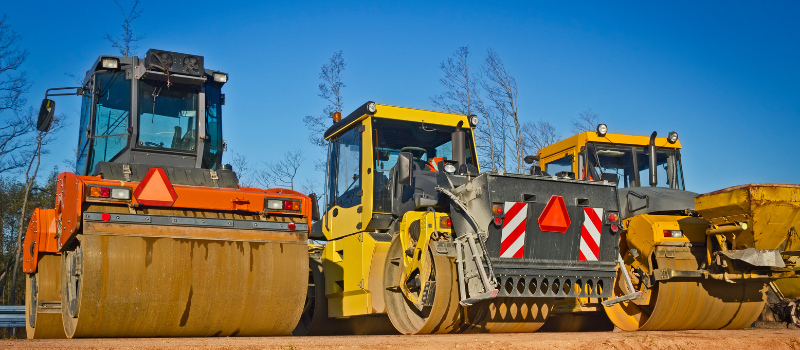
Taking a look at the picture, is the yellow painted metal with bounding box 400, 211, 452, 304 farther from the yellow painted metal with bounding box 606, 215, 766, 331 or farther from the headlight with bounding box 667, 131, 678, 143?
the headlight with bounding box 667, 131, 678, 143

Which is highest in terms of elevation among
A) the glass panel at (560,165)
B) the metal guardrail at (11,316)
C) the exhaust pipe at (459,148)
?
the glass panel at (560,165)

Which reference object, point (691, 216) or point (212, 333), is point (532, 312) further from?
point (212, 333)

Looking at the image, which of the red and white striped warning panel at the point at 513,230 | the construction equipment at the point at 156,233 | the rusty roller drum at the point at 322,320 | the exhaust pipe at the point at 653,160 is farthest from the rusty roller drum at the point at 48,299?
the exhaust pipe at the point at 653,160

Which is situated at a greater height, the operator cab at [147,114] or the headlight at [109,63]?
the headlight at [109,63]

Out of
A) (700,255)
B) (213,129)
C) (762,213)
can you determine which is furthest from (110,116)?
(762,213)

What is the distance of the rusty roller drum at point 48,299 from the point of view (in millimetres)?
7363

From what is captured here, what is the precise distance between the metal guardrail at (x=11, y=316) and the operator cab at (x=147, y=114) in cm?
392

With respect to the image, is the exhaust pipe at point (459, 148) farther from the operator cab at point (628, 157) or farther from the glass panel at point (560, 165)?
the glass panel at point (560, 165)

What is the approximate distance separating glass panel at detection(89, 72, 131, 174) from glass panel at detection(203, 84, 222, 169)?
86cm

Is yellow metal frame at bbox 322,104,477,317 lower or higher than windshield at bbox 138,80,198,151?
lower

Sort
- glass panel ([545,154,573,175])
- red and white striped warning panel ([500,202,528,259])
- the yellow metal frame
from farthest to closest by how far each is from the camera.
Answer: glass panel ([545,154,573,175]) → the yellow metal frame → red and white striped warning panel ([500,202,528,259])

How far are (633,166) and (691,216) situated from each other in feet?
7.62

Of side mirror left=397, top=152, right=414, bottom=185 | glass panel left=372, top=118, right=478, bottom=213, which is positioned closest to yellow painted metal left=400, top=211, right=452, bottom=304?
side mirror left=397, top=152, right=414, bottom=185

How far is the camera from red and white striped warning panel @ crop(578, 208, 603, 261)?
693 centimetres
